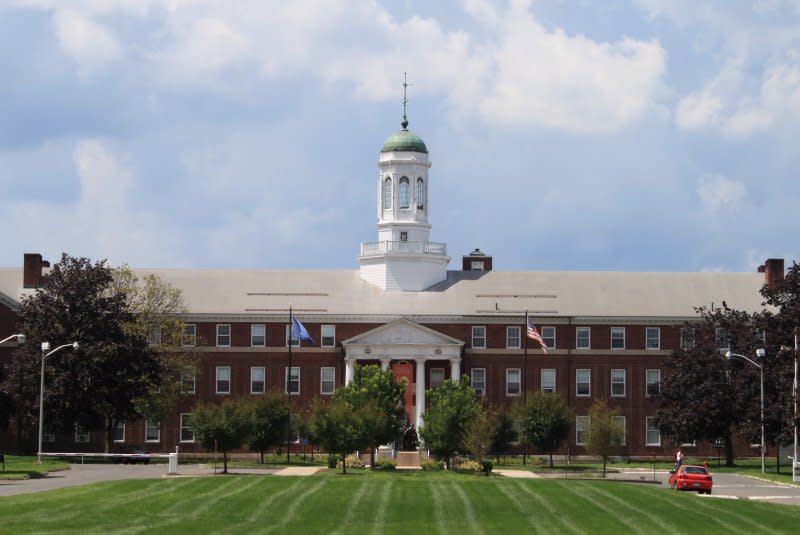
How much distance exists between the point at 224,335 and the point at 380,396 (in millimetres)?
18016

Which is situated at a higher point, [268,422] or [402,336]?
[402,336]

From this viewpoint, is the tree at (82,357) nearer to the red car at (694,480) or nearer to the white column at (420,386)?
the white column at (420,386)

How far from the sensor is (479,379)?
380 feet

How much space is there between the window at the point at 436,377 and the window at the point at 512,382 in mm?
4640

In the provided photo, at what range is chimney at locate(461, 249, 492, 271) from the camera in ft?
408

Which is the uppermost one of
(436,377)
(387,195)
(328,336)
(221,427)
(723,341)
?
(387,195)

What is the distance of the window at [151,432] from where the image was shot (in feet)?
374

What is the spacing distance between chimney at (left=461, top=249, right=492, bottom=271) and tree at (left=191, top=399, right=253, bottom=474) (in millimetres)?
41213

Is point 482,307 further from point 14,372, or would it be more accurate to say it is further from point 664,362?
point 14,372

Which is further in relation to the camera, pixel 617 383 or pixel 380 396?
pixel 617 383

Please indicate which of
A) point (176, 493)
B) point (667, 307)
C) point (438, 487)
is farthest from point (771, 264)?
point (176, 493)

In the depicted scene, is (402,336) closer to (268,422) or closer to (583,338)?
(583,338)

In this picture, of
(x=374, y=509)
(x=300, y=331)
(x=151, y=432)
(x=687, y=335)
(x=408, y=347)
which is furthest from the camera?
(x=151, y=432)

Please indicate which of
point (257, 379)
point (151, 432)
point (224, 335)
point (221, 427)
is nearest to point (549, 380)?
point (257, 379)
